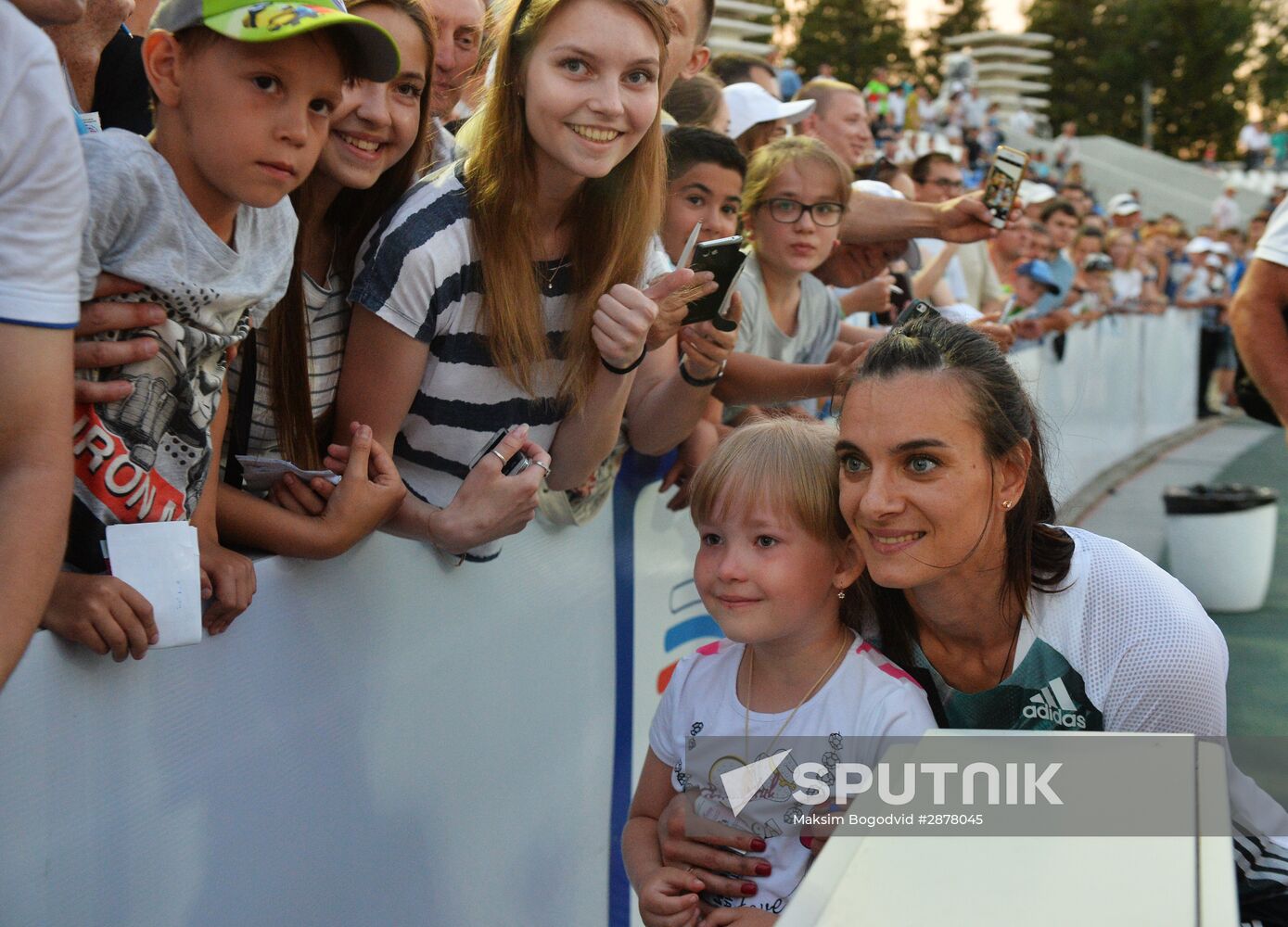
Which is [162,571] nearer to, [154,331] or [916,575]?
[154,331]

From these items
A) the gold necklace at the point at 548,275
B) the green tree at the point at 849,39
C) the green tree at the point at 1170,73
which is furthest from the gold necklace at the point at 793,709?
the green tree at the point at 1170,73

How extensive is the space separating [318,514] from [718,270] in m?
1.12

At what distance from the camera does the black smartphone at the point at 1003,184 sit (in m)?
4.52

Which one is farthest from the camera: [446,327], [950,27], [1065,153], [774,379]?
[950,27]

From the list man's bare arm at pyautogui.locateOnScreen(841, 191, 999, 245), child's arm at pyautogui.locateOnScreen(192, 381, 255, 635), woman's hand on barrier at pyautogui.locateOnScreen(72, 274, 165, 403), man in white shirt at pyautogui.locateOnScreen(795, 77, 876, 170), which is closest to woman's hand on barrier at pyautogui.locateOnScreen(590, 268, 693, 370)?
child's arm at pyautogui.locateOnScreen(192, 381, 255, 635)

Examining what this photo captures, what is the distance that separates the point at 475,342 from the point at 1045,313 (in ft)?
22.7

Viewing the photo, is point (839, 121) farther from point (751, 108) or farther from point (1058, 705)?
point (1058, 705)

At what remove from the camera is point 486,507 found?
8.58 feet

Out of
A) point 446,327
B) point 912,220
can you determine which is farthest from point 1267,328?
point 446,327

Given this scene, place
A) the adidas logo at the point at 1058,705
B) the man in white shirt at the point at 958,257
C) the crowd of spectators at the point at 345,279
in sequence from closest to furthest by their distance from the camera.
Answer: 1. the crowd of spectators at the point at 345,279
2. the adidas logo at the point at 1058,705
3. the man in white shirt at the point at 958,257

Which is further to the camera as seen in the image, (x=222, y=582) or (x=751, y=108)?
(x=751, y=108)

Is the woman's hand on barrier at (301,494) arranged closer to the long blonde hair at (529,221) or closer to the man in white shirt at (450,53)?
the long blonde hair at (529,221)

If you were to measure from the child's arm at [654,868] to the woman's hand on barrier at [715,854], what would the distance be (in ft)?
0.07

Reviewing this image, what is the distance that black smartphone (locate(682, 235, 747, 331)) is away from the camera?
2984 millimetres
